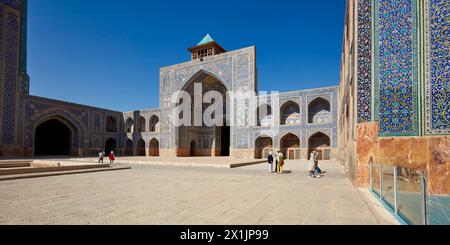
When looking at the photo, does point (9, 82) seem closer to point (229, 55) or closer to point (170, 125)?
point (170, 125)

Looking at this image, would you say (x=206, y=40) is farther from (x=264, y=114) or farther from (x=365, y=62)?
(x=365, y=62)

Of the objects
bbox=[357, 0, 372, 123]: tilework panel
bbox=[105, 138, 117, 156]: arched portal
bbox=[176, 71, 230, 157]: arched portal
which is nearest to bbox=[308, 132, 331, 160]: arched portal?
bbox=[176, 71, 230, 157]: arched portal

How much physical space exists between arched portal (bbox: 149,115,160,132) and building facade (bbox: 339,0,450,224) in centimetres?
2346

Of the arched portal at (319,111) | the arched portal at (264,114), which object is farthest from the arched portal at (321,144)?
the arched portal at (264,114)

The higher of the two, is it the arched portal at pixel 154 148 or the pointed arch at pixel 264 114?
the pointed arch at pixel 264 114

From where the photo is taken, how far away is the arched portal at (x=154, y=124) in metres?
26.4

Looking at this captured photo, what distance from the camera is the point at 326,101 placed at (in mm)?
18375

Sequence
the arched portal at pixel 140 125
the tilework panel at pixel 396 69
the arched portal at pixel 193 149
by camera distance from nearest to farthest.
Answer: the tilework panel at pixel 396 69
the arched portal at pixel 193 149
the arched portal at pixel 140 125

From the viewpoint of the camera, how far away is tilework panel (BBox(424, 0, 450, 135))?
4941 millimetres

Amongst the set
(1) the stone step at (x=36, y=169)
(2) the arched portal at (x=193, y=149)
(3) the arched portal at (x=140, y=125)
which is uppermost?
(3) the arched portal at (x=140, y=125)

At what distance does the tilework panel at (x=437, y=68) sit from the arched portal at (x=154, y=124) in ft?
80.4

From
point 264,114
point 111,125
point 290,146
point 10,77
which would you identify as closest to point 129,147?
point 111,125

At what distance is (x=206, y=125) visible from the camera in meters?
26.2

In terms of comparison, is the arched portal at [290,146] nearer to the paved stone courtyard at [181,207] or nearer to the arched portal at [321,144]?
the arched portal at [321,144]
